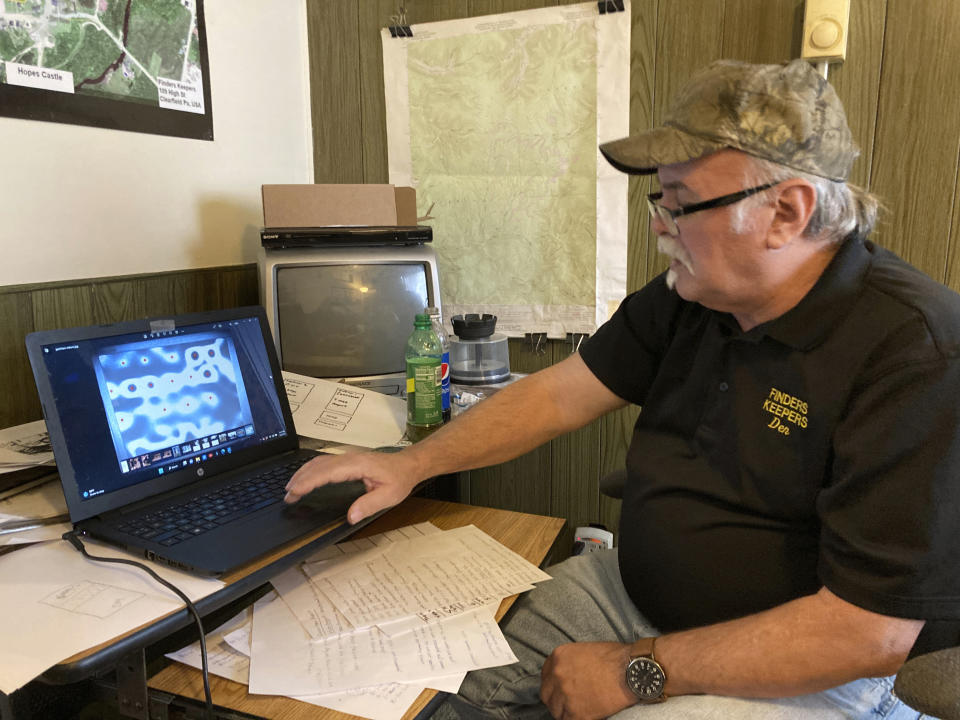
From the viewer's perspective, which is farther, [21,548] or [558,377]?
[558,377]

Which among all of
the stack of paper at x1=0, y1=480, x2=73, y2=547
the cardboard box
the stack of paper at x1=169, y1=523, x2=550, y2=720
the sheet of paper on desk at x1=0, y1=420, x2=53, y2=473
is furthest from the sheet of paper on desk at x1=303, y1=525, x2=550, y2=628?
the cardboard box

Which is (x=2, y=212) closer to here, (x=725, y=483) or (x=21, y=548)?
(x=21, y=548)

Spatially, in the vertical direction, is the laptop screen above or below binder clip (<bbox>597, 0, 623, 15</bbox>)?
below

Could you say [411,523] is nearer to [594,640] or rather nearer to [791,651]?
[594,640]

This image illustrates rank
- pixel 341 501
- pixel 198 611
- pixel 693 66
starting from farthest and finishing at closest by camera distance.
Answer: pixel 693 66
pixel 341 501
pixel 198 611

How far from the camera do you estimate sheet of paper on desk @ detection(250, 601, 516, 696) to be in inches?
30.7

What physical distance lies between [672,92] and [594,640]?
57.1 inches

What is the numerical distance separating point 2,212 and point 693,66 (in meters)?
1.66

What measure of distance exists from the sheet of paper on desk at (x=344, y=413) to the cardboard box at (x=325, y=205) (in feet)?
1.54

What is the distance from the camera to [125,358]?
0.99 meters

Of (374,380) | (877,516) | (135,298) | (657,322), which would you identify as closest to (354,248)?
(374,380)

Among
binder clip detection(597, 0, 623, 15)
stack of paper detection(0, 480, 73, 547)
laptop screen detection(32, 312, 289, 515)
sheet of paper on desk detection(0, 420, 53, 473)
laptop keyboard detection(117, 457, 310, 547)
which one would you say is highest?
binder clip detection(597, 0, 623, 15)

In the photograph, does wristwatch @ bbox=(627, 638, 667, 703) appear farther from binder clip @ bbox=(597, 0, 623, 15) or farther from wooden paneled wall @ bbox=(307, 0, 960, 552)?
binder clip @ bbox=(597, 0, 623, 15)

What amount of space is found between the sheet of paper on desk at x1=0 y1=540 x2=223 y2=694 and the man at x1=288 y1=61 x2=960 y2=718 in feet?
0.89
